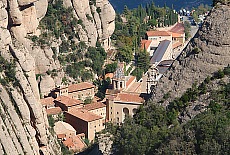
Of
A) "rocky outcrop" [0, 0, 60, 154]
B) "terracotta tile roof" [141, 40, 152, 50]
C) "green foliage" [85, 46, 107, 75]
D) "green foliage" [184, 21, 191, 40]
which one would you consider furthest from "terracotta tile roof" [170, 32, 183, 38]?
"rocky outcrop" [0, 0, 60, 154]

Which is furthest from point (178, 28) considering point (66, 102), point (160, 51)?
point (66, 102)

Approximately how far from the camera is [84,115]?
173 ft

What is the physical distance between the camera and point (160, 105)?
104ft

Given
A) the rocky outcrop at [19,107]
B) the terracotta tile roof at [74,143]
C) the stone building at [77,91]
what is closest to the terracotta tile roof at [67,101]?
the stone building at [77,91]

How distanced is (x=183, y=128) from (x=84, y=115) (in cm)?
2414

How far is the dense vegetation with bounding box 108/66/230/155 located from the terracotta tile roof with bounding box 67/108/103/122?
1923 centimetres

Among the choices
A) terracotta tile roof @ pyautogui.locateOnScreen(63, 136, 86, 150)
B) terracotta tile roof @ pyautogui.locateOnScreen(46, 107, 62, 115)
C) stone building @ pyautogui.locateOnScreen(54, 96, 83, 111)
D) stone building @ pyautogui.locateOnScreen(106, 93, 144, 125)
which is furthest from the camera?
stone building @ pyautogui.locateOnScreen(54, 96, 83, 111)

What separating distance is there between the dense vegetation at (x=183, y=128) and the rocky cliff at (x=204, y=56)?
0.38 meters

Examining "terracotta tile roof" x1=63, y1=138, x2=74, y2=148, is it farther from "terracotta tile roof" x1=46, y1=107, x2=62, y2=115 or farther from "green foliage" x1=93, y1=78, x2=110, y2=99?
"green foliage" x1=93, y1=78, x2=110, y2=99

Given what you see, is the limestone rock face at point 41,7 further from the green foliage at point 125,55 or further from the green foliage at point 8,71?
the green foliage at point 8,71

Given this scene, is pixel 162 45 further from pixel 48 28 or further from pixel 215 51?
pixel 215 51

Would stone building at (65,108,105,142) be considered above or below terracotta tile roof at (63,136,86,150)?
above

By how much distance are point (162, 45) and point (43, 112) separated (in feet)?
95.7

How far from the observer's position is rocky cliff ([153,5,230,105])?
30656 millimetres
